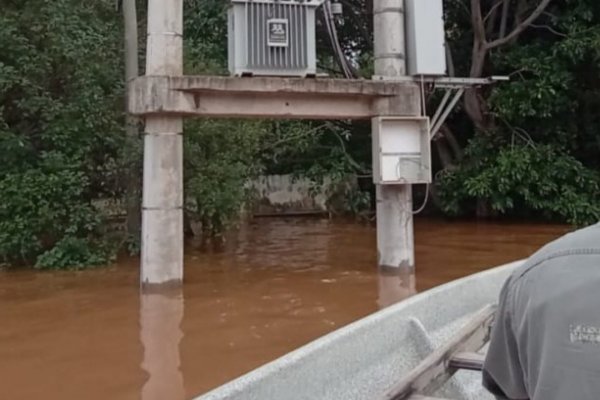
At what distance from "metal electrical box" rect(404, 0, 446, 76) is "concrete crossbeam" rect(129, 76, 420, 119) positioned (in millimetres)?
241

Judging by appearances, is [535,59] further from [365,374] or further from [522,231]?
[365,374]

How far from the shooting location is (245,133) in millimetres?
9438

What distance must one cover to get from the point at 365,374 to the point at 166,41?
4291mm

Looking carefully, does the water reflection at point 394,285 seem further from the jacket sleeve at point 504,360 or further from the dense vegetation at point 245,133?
the jacket sleeve at point 504,360

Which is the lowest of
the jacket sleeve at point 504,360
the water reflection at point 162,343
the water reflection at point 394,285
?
the water reflection at point 162,343

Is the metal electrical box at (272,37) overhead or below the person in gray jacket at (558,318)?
overhead

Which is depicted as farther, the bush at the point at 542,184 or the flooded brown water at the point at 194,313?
the bush at the point at 542,184

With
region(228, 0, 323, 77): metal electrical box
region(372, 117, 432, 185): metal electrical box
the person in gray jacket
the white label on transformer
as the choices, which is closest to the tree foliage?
region(228, 0, 323, 77): metal electrical box

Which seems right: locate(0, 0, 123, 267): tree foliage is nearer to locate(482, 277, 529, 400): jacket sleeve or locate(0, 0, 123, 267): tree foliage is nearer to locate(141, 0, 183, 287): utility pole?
locate(141, 0, 183, 287): utility pole

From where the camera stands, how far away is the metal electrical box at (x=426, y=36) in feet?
24.8

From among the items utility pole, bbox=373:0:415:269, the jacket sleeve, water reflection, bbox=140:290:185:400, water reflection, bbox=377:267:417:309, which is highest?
utility pole, bbox=373:0:415:269

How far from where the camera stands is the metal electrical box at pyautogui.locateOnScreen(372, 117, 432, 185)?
7523 millimetres

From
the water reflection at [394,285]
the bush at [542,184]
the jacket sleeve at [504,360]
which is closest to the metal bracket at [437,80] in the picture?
the water reflection at [394,285]

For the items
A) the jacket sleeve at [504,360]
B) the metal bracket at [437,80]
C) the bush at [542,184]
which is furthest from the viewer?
Result: the bush at [542,184]
